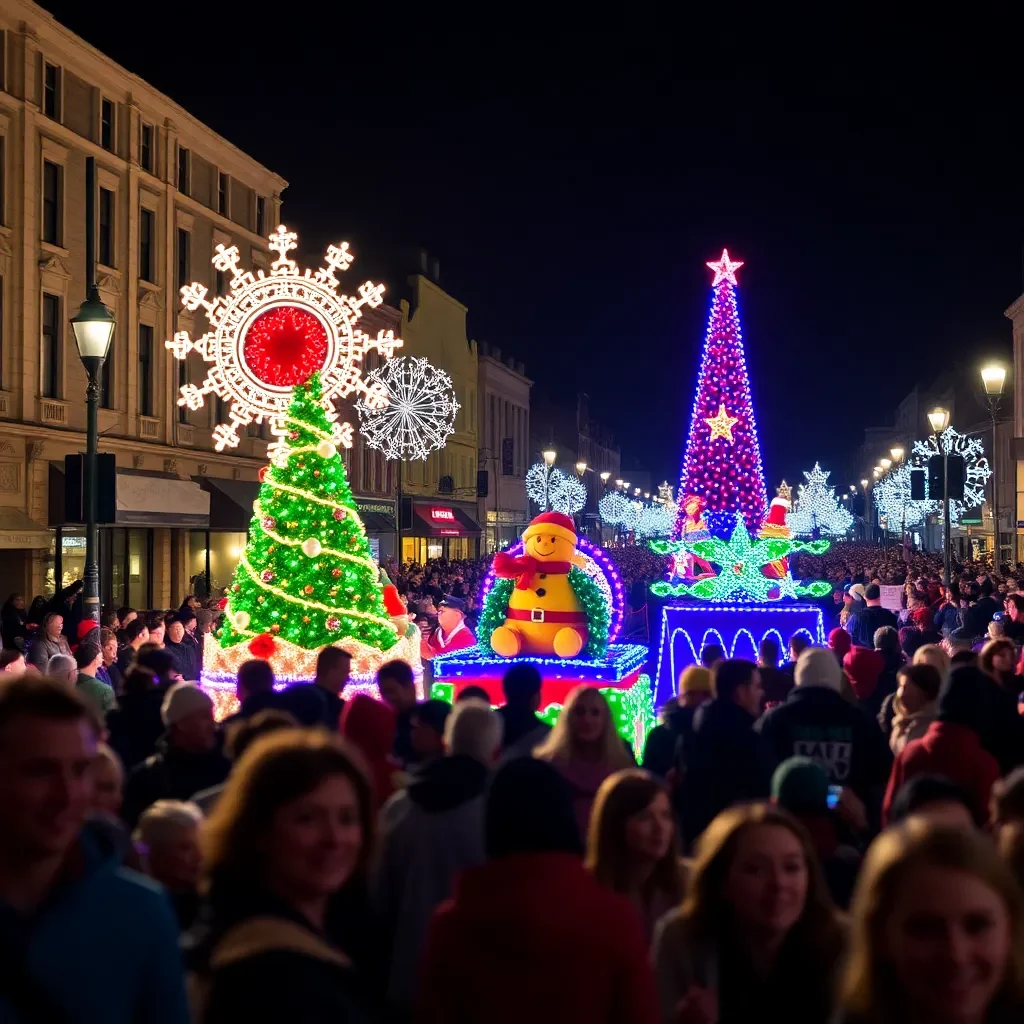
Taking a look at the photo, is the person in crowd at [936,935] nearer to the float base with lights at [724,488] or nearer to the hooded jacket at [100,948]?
the hooded jacket at [100,948]

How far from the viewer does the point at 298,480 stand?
15.9 metres

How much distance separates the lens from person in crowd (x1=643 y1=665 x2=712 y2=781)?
7.85 metres

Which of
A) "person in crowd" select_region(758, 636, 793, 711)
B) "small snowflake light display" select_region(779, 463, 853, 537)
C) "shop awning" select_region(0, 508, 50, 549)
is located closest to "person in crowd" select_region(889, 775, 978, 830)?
"person in crowd" select_region(758, 636, 793, 711)

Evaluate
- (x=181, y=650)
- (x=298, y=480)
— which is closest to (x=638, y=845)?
(x=298, y=480)

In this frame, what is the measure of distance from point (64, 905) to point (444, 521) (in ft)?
200

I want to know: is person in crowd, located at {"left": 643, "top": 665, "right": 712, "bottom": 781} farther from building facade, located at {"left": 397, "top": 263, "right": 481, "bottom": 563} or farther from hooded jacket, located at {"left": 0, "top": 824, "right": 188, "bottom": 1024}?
building facade, located at {"left": 397, "top": 263, "right": 481, "bottom": 563}

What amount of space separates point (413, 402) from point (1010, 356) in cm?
5666

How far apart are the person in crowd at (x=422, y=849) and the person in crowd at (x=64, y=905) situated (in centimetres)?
A: 221

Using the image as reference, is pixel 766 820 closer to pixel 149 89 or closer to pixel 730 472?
pixel 730 472

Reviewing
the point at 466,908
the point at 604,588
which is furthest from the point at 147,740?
the point at 604,588

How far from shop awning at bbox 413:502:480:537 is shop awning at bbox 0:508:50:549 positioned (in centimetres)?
2975

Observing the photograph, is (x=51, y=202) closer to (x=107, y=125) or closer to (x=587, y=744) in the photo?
(x=107, y=125)

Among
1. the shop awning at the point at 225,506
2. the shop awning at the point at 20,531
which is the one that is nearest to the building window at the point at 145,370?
the shop awning at the point at 225,506

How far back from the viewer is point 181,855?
4.79 m
